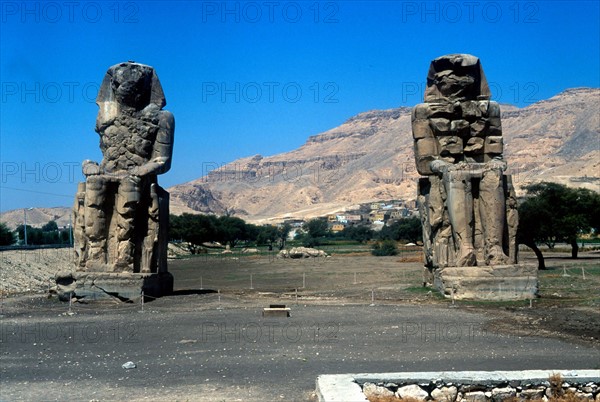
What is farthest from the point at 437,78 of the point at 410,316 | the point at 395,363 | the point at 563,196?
the point at 563,196

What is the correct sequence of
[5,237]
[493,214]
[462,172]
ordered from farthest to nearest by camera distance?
[5,237] → [462,172] → [493,214]

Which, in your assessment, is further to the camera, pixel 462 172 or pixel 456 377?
pixel 462 172

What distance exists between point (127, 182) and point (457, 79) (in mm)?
7637

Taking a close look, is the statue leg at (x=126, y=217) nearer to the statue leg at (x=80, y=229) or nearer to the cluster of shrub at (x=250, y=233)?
the statue leg at (x=80, y=229)

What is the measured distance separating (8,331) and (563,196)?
2555 centimetres

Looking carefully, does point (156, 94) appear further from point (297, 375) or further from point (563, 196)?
point (563, 196)

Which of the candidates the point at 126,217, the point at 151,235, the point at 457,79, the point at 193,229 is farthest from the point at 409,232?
the point at 126,217

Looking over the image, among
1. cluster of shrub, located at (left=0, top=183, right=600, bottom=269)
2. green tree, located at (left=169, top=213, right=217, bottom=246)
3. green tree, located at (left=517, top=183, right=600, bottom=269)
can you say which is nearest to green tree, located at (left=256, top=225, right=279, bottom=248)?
cluster of shrub, located at (left=0, top=183, right=600, bottom=269)

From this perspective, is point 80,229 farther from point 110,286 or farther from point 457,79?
point 457,79

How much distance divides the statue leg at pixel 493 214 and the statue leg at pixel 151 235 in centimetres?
714

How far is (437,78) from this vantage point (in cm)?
1658

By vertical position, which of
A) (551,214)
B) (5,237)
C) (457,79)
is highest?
(457,79)

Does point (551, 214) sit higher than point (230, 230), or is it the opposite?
point (230, 230)

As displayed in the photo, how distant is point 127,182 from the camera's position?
15680mm
